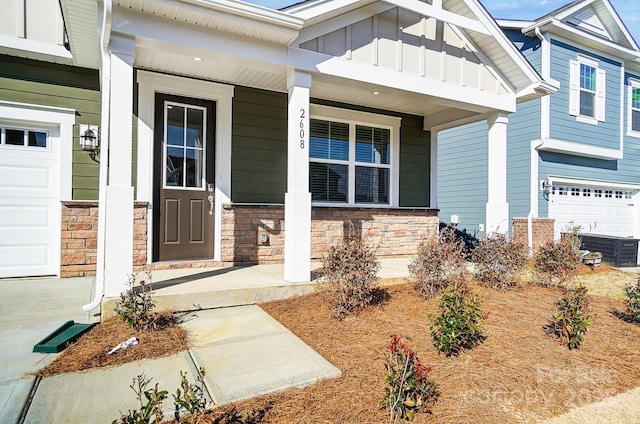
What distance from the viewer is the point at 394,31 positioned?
5.41 metres

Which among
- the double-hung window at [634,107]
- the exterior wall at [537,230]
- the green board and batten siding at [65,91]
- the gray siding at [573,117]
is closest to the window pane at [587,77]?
the gray siding at [573,117]

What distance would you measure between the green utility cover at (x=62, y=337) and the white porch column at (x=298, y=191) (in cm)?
215

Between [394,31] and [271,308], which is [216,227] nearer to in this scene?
[271,308]

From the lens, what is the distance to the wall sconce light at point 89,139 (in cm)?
538

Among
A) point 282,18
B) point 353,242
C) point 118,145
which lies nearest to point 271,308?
point 353,242

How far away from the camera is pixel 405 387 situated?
7.09ft

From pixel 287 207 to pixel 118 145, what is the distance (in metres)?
1.92

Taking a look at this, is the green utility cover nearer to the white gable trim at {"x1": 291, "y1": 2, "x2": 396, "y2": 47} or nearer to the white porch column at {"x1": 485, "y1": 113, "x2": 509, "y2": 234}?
the white gable trim at {"x1": 291, "y1": 2, "x2": 396, "y2": 47}

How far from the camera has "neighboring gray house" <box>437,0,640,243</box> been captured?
9391mm

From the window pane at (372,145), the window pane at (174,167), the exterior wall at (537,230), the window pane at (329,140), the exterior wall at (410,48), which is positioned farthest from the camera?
the exterior wall at (537,230)

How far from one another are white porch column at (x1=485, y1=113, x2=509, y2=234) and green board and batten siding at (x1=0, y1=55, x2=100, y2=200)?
619 centimetres

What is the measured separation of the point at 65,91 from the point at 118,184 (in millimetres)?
2694

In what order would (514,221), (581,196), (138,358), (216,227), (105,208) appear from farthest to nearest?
(581,196)
(514,221)
(216,227)
(105,208)
(138,358)

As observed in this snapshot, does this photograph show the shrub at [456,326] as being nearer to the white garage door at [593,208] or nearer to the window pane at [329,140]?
the window pane at [329,140]
